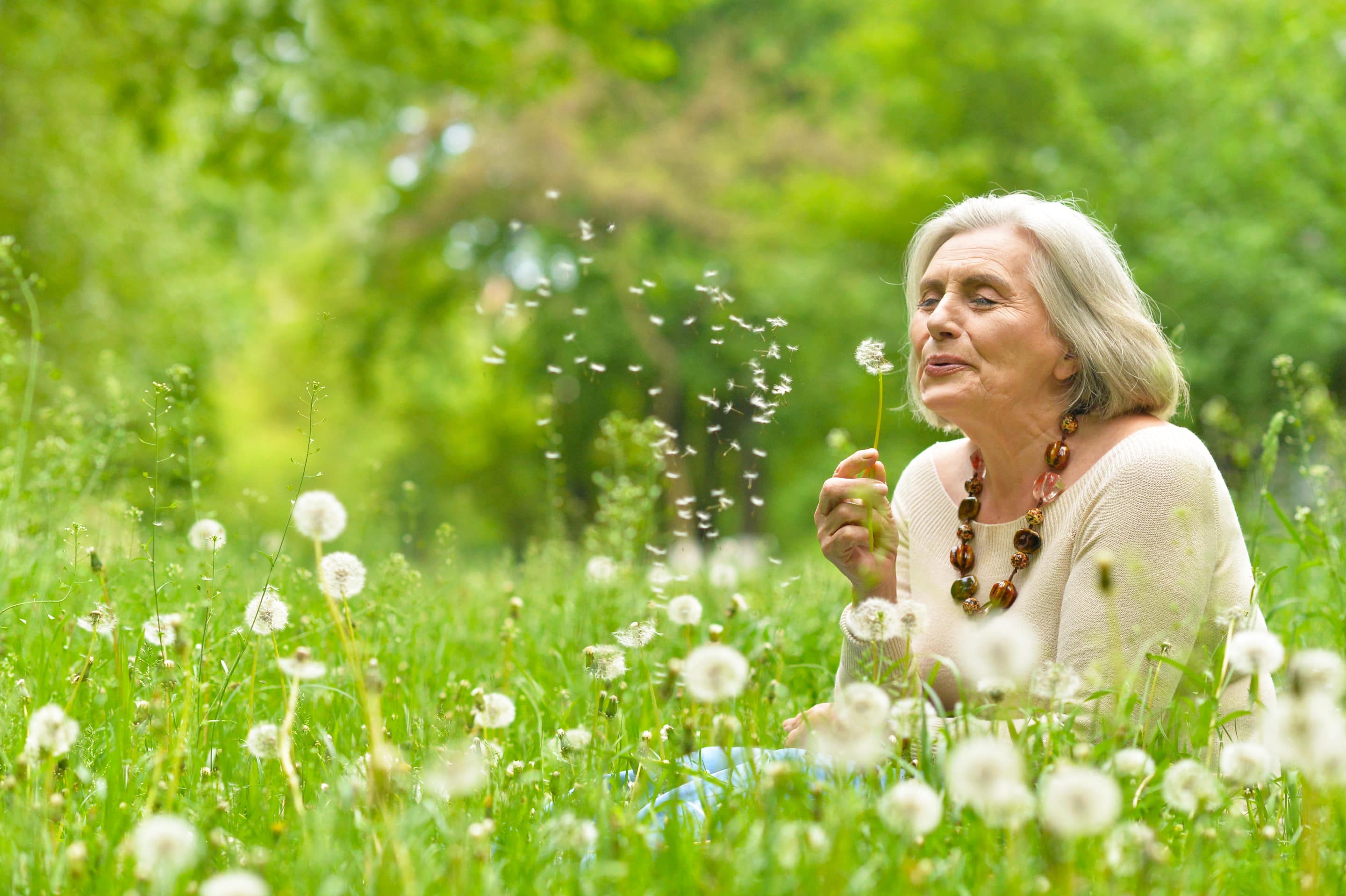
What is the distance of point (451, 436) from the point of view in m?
27.4

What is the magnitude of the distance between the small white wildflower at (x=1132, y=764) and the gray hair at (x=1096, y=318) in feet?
4.11

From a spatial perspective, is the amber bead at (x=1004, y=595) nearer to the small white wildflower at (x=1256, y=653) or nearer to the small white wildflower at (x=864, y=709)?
the small white wildflower at (x=1256, y=653)

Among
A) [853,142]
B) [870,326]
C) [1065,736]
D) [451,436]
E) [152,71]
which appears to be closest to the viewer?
[1065,736]

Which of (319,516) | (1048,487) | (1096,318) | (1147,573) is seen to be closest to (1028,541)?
(1048,487)

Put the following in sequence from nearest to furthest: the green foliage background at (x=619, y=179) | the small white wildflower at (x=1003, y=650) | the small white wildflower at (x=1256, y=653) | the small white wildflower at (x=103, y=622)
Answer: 1. the small white wildflower at (x=1003, y=650)
2. the small white wildflower at (x=1256, y=653)
3. the small white wildflower at (x=103, y=622)
4. the green foliage background at (x=619, y=179)

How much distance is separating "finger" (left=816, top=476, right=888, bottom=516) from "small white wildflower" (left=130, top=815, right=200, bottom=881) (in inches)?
60.4

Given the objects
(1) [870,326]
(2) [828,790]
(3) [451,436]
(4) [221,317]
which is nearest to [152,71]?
(4) [221,317]

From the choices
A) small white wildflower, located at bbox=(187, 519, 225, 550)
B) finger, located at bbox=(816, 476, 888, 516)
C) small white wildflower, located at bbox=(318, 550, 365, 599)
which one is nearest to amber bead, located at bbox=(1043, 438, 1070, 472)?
finger, located at bbox=(816, 476, 888, 516)

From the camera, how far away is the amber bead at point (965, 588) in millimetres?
3100

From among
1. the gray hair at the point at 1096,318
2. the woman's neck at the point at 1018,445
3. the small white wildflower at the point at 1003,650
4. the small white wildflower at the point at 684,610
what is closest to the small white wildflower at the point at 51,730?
the small white wildflower at the point at 684,610

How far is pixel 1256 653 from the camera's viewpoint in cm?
193

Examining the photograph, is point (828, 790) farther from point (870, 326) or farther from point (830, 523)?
point (870, 326)

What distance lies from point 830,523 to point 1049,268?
0.93m

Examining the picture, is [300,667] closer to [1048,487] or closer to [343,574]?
[343,574]
